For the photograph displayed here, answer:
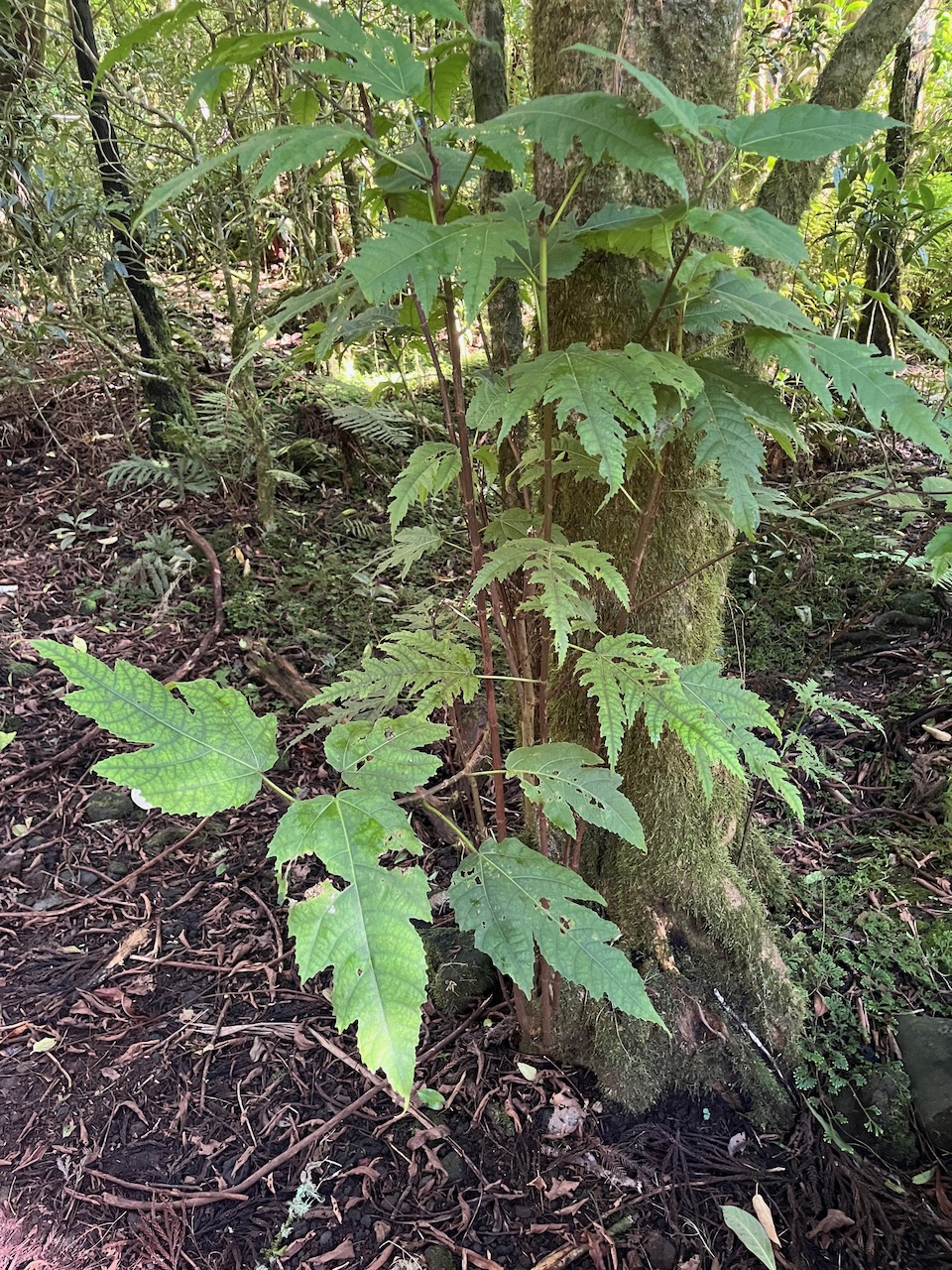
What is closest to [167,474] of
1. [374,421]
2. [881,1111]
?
[374,421]

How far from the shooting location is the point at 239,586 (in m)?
3.61

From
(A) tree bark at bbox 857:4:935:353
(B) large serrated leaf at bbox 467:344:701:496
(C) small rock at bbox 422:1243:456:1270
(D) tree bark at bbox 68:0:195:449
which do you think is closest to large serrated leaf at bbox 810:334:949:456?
(B) large serrated leaf at bbox 467:344:701:496

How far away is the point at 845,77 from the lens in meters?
1.73

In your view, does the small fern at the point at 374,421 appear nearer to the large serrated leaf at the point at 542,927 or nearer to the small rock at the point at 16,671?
the small rock at the point at 16,671

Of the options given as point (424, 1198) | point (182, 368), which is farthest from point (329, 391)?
point (424, 1198)

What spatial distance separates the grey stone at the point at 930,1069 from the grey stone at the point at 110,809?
98.7 inches

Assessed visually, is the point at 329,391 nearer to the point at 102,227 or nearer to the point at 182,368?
the point at 182,368

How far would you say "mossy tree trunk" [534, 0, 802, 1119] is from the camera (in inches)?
66.5

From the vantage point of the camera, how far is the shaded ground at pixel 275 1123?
162 cm

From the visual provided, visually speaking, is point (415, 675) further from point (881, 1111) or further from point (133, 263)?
point (133, 263)

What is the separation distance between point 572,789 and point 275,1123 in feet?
4.16

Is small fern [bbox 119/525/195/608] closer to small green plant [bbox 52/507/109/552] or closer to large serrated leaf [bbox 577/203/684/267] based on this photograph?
small green plant [bbox 52/507/109/552]

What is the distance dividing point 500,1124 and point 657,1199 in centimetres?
39

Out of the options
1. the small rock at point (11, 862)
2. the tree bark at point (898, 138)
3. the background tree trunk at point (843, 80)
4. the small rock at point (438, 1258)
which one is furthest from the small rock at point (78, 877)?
the tree bark at point (898, 138)
